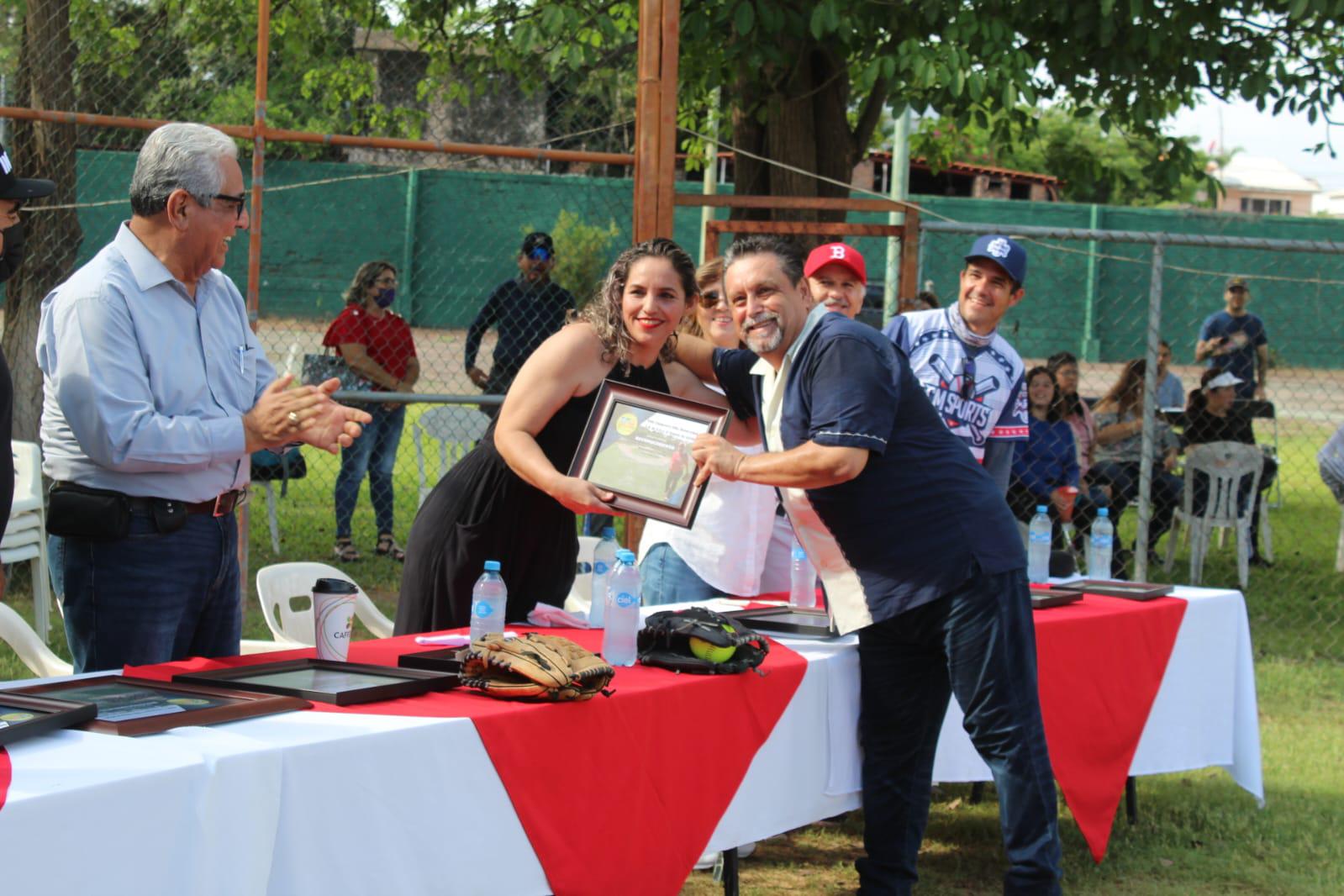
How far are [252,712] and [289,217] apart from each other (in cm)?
1638

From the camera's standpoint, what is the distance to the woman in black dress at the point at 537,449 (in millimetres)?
3881

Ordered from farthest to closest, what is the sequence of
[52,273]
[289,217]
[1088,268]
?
[1088,268] → [289,217] → [52,273]

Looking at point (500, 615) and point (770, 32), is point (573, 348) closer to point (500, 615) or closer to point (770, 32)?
point (500, 615)

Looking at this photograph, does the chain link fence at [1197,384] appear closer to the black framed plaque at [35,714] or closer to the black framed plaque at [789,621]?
the black framed plaque at [789,621]

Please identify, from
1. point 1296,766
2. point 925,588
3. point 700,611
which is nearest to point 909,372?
point 925,588

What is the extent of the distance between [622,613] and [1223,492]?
23.3ft

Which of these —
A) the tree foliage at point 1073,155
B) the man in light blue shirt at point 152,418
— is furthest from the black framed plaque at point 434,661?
the tree foliage at point 1073,155

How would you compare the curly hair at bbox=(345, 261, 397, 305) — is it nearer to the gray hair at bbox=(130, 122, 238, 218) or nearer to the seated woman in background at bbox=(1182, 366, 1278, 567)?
the seated woman in background at bbox=(1182, 366, 1278, 567)

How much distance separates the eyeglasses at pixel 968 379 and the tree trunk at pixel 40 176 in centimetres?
504

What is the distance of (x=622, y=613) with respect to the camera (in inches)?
139

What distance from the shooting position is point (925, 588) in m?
3.61

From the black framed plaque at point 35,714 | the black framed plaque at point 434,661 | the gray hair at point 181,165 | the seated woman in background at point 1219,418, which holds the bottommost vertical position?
the black framed plaque at point 434,661

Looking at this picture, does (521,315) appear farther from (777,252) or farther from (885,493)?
(885,493)

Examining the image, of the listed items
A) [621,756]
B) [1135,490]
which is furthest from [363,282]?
[621,756]
